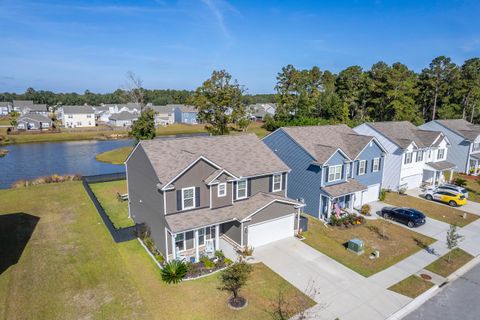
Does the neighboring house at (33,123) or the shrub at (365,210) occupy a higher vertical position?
the neighboring house at (33,123)

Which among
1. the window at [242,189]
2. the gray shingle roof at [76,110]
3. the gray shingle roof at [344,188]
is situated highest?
the gray shingle roof at [76,110]

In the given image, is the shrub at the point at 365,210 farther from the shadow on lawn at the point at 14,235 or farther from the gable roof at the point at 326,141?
the shadow on lawn at the point at 14,235

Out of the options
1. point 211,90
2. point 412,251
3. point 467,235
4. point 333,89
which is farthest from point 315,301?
point 333,89

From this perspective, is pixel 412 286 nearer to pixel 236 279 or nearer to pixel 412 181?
pixel 236 279

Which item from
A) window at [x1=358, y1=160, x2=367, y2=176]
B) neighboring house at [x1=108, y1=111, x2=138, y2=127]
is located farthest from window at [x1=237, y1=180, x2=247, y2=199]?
neighboring house at [x1=108, y1=111, x2=138, y2=127]

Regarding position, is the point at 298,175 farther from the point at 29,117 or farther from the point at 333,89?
the point at 29,117

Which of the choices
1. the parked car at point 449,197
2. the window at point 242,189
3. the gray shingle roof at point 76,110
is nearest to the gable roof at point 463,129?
the parked car at point 449,197

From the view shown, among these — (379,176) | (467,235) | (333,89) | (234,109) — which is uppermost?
(333,89)
